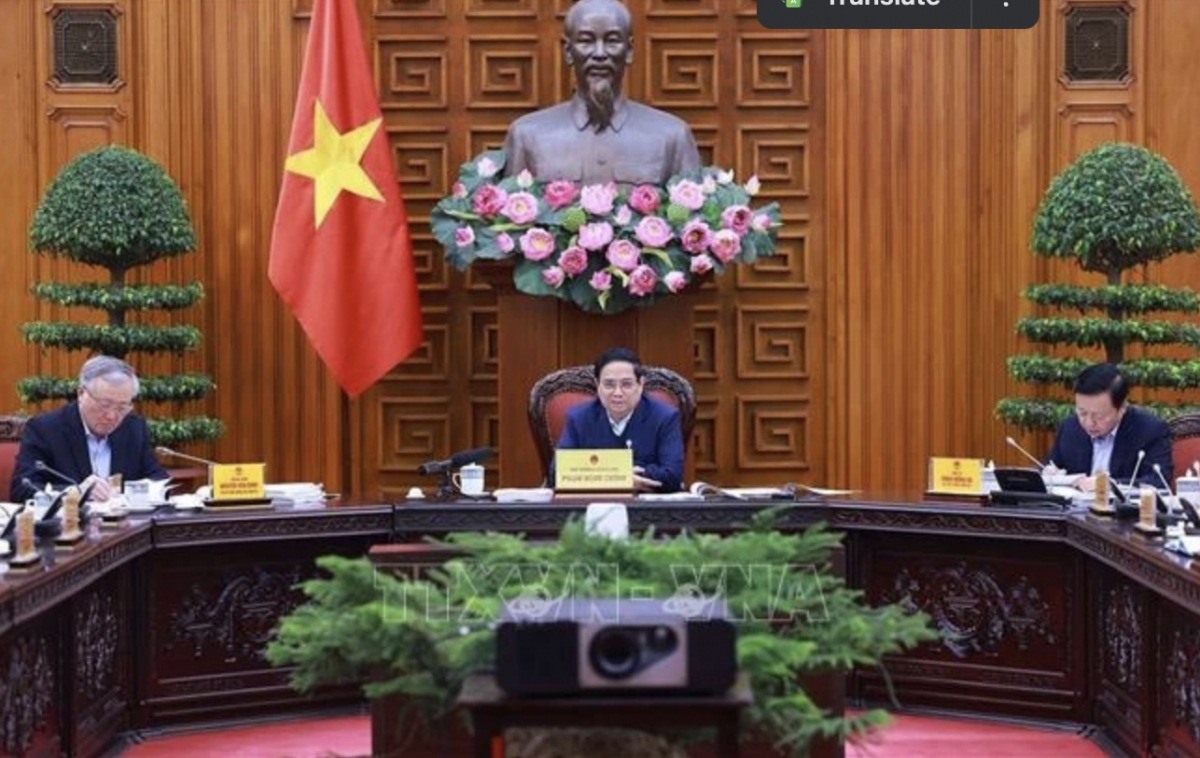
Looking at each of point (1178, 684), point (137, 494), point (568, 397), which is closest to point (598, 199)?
point (568, 397)

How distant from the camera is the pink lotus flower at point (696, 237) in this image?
6523 mm

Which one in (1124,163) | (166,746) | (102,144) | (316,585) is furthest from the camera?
(102,144)

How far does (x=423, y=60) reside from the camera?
759 cm

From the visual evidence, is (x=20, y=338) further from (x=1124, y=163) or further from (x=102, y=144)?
(x=1124, y=163)

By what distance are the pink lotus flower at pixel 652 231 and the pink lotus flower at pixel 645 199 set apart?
0.15 feet

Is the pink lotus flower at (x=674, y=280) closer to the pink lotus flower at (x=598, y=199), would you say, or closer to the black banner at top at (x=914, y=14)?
the pink lotus flower at (x=598, y=199)

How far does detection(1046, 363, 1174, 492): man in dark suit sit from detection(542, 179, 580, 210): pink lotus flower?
1917 mm

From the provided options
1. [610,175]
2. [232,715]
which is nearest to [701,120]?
[610,175]

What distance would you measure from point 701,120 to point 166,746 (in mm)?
3576

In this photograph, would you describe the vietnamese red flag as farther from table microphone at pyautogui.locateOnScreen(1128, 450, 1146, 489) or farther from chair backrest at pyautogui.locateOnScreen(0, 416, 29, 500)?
table microphone at pyautogui.locateOnScreen(1128, 450, 1146, 489)

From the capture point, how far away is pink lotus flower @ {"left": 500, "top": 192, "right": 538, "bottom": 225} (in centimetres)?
656

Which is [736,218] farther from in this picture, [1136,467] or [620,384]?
[1136,467]

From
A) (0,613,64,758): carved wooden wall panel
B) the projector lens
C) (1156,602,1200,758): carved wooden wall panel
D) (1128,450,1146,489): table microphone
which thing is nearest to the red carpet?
(1156,602,1200,758): carved wooden wall panel

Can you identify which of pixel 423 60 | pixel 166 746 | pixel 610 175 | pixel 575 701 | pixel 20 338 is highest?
pixel 423 60
